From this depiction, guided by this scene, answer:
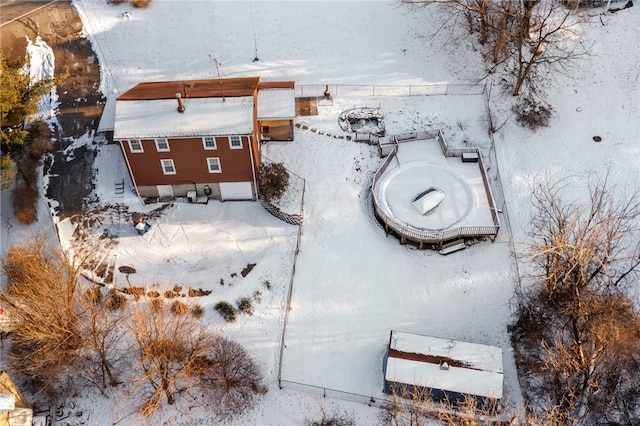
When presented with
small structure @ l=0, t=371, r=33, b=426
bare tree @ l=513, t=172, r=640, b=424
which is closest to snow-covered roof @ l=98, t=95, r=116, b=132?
small structure @ l=0, t=371, r=33, b=426

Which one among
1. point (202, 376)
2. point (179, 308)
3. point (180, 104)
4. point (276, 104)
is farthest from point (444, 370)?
point (180, 104)

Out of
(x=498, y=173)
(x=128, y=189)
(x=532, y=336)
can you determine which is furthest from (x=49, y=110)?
(x=532, y=336)

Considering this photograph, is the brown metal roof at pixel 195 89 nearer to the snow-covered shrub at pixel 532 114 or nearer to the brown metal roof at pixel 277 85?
the brown metal roof at pixel 277 85

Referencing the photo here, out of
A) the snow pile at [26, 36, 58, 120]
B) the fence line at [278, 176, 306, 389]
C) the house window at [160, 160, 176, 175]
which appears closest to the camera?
the fence line at [278, 176, 306, 389]

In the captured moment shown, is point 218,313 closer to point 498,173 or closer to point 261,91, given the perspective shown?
point 261,91

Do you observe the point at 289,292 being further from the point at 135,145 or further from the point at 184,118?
the point at 135,145

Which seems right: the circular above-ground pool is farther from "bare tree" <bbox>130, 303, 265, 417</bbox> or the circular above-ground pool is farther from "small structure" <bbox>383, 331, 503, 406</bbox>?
"bare tree" <bbox>130, 303, 265, 417</bbox>
